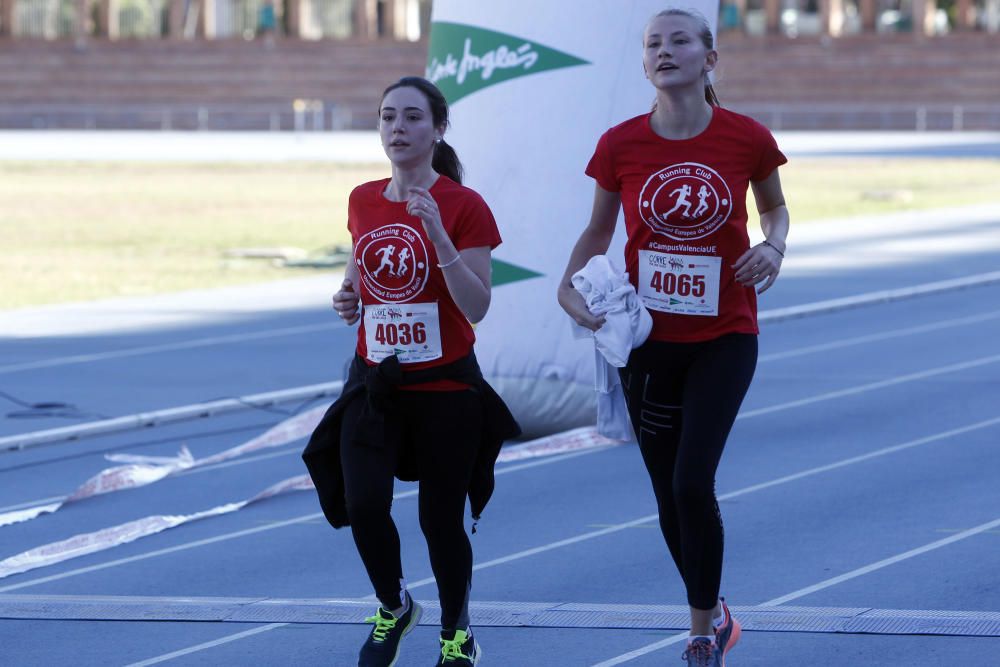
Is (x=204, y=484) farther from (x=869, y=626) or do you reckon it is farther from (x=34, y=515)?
(x=869, y=626)

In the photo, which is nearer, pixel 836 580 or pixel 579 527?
pixel 836 580

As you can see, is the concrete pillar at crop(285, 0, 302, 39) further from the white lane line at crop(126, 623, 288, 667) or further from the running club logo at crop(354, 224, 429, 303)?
the running club logo at crop(354, 224, 429, 303)

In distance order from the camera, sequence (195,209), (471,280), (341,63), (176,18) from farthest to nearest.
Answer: (176,18), (341,63), (195,209), (471,280)

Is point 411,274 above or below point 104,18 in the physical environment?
below

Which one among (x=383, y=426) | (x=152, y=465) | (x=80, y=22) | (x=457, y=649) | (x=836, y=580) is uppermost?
(x=80, y=22)

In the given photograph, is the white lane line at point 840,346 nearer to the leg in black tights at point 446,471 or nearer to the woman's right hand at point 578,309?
the leg in black tights at point 446,471

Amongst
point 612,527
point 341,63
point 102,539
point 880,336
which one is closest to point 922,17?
point 341,63

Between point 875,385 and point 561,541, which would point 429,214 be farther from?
point 875,385

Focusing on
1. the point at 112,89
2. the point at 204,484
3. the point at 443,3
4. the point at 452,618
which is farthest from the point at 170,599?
the point at 112,89

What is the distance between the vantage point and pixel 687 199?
4.55m

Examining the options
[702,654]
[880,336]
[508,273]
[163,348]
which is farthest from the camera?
[880,336]

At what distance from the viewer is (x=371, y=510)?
15.2 feet

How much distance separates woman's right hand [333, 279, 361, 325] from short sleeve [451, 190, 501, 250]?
331mm

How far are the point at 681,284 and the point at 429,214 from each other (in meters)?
0.71
